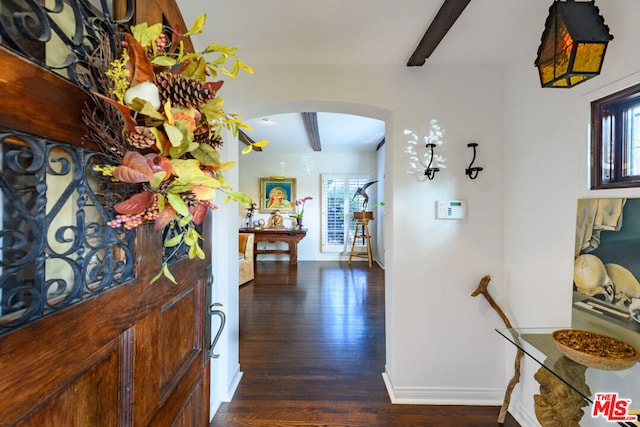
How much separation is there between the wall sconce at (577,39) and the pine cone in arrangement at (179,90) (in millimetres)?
1343

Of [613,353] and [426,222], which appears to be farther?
[426,222]

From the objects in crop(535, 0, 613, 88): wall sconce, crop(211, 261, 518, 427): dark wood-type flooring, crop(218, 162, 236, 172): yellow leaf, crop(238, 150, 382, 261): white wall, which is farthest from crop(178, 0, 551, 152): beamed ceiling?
crop(238, 150, 382, 261): white wall

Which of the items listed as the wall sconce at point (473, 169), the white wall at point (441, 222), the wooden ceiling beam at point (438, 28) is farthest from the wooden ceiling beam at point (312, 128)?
the wall sconce at point (473, 169)

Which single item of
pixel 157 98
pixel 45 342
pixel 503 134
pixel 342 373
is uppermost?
pixel 503 134

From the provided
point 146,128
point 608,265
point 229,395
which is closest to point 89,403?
point 146,128

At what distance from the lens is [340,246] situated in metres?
6.43

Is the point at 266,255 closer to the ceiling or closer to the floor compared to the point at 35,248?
closer to the floor

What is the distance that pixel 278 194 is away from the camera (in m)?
6.42

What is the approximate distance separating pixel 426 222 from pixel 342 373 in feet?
4.83

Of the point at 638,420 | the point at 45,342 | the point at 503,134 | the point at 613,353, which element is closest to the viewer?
the point at 45,342

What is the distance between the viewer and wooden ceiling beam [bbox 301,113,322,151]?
3.85 metres

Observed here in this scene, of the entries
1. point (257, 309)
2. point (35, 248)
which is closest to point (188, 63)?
point (35, 248)

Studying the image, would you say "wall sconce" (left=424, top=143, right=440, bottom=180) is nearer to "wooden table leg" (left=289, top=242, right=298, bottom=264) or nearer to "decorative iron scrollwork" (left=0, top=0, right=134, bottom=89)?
"decorative iron scrollwork" (left=0, top=0, right=134, bottom=89)

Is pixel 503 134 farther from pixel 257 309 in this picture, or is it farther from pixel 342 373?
pixel 257 309
